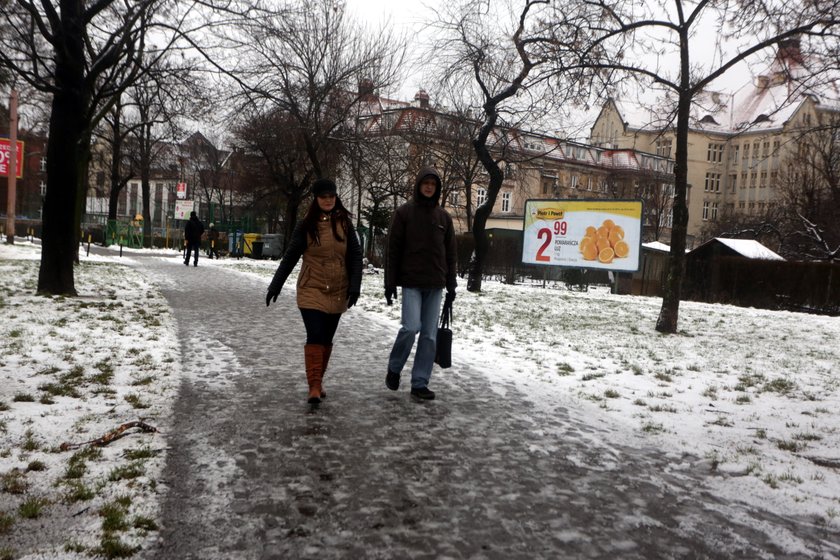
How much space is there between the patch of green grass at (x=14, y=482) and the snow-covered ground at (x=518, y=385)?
0.04ft

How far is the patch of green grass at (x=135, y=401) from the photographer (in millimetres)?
5701

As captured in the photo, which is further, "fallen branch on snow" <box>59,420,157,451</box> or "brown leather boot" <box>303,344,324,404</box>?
"brown leather boot" <box>303,344,324,404</box>

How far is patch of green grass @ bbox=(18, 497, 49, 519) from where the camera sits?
11.4 ft

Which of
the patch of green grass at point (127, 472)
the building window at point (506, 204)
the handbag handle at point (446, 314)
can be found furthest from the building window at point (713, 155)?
the patch of green grass at point (127, 472)

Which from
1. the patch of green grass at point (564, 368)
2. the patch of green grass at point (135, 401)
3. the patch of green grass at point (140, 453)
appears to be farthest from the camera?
the patch of green grass at point (564, 368)

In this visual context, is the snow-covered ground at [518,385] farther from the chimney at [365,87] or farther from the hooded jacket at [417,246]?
the chimney at [365,87]

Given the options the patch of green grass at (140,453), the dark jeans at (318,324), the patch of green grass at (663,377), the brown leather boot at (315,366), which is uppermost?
the dark jeans at (318,324)

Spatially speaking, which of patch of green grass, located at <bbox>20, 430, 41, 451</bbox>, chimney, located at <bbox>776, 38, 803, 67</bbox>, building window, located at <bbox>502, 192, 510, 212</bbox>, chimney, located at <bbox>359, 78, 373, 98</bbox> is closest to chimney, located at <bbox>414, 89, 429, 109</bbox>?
chimney, located at <bbox>359, 78, 373, 98</bbox>

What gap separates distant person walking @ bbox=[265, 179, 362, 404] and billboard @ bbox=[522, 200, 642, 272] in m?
17.9

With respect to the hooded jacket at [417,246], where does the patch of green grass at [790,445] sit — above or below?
below

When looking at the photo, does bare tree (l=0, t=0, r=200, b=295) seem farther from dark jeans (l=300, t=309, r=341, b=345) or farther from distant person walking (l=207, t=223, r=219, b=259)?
distant person walking (l=207, t=223, r=219, b=259)

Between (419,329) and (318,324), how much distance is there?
908 millimetres

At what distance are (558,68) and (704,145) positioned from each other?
79855mm

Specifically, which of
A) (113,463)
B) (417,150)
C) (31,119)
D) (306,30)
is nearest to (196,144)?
(417,150)
